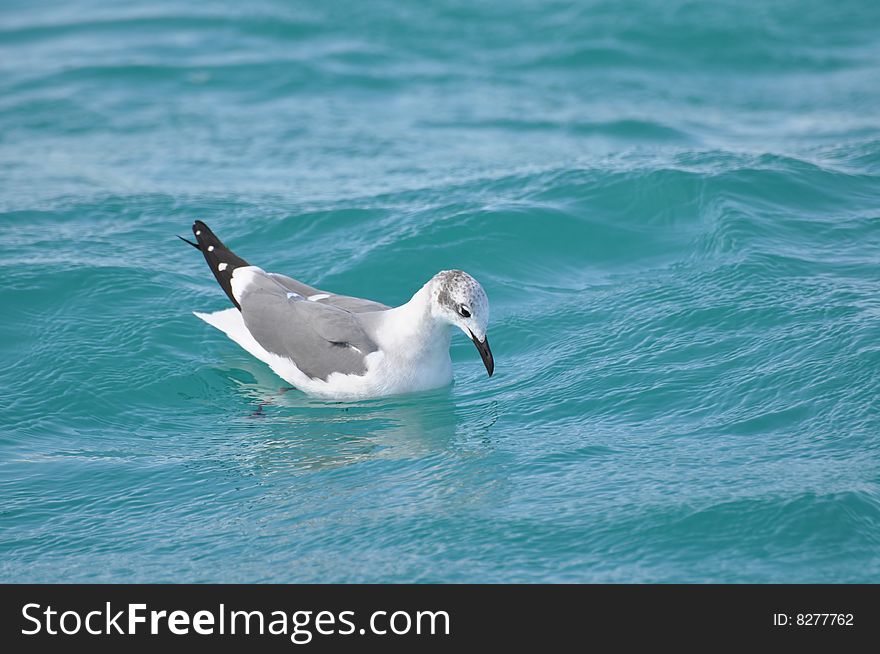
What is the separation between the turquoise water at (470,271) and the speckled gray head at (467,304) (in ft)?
1.81

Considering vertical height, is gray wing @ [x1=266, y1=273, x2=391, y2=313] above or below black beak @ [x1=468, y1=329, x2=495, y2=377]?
above

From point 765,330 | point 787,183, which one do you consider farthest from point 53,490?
point 787,183

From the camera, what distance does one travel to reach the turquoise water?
19.8 feet

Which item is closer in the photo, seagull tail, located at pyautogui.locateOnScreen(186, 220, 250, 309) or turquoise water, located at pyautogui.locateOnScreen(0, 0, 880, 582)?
turquoise water, located at pyautogui.locateOnScreen(0, 0, 880, 582)

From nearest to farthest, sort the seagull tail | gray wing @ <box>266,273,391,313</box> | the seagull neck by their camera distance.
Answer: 1. the seagull neck
2. gray wing @ <box>266,273,391,313</box>
3. the seagull tail

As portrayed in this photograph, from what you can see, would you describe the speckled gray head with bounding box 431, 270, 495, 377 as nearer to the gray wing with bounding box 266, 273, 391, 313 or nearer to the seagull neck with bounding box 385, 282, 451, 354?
the seagull neck with bounding box 385, 282, 451, 354

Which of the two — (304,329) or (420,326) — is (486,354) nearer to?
(420,326)

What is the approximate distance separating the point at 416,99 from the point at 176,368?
7.24m

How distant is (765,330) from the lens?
8250mm

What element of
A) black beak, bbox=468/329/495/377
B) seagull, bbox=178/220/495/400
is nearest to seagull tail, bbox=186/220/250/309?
seagull, bbox=178/220/495/400

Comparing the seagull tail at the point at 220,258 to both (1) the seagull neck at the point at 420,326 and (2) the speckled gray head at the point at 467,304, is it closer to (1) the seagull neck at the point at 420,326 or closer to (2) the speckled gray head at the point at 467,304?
(1) the seagull neck at the point at 420,326

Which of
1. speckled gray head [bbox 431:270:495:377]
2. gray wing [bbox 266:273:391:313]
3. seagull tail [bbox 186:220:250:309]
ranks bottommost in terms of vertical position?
speckled gray head [bbox 431:270:495:377]

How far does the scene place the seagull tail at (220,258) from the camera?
866cm

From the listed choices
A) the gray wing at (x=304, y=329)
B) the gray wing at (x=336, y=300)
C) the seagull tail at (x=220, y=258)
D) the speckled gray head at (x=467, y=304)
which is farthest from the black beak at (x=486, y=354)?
the seagull tail at (x=220, y=258)
